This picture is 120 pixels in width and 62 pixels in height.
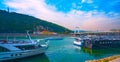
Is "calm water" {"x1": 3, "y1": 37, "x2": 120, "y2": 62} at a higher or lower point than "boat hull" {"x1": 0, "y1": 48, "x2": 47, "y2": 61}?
lower

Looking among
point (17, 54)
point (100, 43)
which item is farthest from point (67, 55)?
point (100, 43)

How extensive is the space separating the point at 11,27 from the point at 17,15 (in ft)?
141

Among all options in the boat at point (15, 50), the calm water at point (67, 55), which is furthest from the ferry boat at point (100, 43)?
the boat at point (15, 50)

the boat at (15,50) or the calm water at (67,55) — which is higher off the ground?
the boat at (15,50)

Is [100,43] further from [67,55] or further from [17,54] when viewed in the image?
[17,54]

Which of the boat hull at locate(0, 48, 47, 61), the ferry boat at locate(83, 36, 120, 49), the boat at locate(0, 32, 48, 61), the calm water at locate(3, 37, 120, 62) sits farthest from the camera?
the ferry boat at locate(83, 36, 120, 49)

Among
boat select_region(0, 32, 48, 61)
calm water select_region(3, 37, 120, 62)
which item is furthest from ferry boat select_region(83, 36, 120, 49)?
boat select_region(0, 32, 48, 61)

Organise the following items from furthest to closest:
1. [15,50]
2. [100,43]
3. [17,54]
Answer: [100,43] < [17,54] < [15,50]

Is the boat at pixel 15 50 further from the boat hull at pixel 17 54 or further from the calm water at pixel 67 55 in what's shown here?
the calm water at pixel 67 55

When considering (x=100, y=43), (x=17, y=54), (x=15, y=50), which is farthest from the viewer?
(x=100, y=43)

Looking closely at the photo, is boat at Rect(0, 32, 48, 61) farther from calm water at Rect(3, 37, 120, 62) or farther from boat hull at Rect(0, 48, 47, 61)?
calm water at Rect(3, 37, 120, 62)

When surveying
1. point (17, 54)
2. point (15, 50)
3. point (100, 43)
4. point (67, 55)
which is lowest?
point (67, 55)

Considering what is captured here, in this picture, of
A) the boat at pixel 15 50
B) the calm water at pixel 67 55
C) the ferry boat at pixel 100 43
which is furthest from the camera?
the ferry boat at pixel 100 43

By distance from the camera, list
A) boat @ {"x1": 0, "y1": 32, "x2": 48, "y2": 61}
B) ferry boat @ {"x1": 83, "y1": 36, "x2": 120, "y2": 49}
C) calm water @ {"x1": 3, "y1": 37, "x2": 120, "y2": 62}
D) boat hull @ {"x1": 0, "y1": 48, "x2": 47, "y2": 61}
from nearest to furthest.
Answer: boat hull @ {"x1": 0, "y1": 48, "x2": 47, "y2": 61}
boat @ {"x1": 0, "y1": 32, "x2": 48, "y2": 61}
calm water @ {"x1": 3, "y1": 37, "x2": 120, "y2": 62}
ferry boat @ {"x1": 83, "y1": 36, "x2": 120, "y2": 49}
